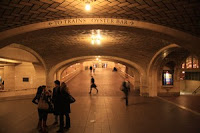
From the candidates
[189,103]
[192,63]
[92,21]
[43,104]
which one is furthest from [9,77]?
[192,63]

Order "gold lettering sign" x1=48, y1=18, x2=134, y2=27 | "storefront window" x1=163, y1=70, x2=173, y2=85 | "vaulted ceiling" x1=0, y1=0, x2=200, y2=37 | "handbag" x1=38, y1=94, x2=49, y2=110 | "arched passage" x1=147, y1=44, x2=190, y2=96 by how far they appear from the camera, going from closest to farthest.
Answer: "vaulted ceiling" x1=0, y1=0, x2=200, y2=37 → "handbag" x1=38, y1=94, x2=49, y2=110 → "gold lettering sign" x1=48, y1=18, x2=134, y2=27 → "arched passage" x1=147, y1=44, x2=190, y2=96 → "storefront window" x1=163, y1=70, x2=173, y2=85

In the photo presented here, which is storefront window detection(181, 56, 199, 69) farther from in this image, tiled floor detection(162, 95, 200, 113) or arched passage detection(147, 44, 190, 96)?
tiled floor detection(162, 95, 200, 113)

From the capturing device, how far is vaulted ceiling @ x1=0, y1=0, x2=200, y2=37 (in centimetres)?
465

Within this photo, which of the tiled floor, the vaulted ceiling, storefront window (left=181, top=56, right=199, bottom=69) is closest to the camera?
the vaulted ceiling

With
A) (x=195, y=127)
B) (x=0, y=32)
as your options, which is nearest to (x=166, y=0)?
(x=195, y=127)

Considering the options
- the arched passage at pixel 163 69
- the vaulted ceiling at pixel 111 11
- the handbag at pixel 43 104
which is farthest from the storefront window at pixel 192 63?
the handbag at pixel 43 104

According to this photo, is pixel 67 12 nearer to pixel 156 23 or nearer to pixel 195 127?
pixel 156 23

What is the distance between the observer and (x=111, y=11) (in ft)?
17.4

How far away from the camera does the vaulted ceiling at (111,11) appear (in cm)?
465

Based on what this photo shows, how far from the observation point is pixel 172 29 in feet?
20.0

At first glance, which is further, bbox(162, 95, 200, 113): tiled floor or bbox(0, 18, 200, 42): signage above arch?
bbox(162, 95, 200, 113): tiled floor

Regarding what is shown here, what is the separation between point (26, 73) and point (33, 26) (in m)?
15.2

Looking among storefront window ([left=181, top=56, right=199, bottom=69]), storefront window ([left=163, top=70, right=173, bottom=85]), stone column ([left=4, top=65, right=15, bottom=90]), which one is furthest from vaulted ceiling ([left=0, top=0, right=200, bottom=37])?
storefront window ([left=181, top=56, right=199, bottom=69])

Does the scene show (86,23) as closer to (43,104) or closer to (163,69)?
(43,104)
